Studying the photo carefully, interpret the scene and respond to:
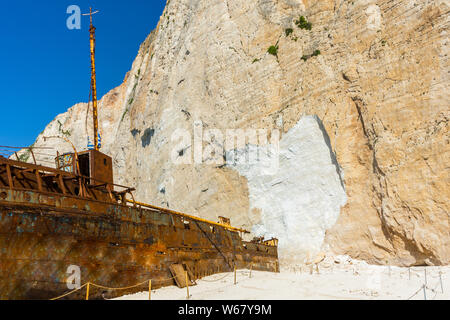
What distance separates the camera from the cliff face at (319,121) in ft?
67.7

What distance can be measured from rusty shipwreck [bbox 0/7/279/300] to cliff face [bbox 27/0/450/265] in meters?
10.7

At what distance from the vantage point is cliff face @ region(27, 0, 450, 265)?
20641 mm

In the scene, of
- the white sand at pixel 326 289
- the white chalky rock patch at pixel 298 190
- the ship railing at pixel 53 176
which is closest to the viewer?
the ship railing at pixel 53 176

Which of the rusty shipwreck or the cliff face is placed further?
the cliff face

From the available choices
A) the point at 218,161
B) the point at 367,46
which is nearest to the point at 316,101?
the point at 367,46

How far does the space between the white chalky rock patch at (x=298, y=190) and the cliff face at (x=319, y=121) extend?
0.08 metres

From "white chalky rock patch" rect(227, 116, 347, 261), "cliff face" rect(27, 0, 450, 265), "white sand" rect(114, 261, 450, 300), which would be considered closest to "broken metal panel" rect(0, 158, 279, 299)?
"white sand" rect(114, 261, 450, 300)

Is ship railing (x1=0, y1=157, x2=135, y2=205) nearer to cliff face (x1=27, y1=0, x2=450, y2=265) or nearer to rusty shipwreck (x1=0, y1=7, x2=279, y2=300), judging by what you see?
rusty shipwreck (x1=0, y1=7, x2=279, y2=300)

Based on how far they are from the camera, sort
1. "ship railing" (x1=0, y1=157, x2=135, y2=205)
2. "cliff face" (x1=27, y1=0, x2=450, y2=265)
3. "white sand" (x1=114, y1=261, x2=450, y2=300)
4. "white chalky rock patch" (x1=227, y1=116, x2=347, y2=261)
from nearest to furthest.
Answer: "ship railing" (x1=0, y1=157, x2=135, y2=205) < "white sand" (x1=114, y1=261, x2=450, y2=300) < "cliff face" (x1=27, y1=0, x2=450, y2=265) < "white chalky rock patch" (x1=227, y1=116, x2=347, y2=261)

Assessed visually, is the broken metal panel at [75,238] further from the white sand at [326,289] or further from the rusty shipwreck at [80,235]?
the white sand at [326,289]

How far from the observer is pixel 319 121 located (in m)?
26.6

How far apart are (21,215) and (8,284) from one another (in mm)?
1977

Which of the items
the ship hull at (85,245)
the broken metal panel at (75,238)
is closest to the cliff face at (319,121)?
the ship hull at (85,245)
